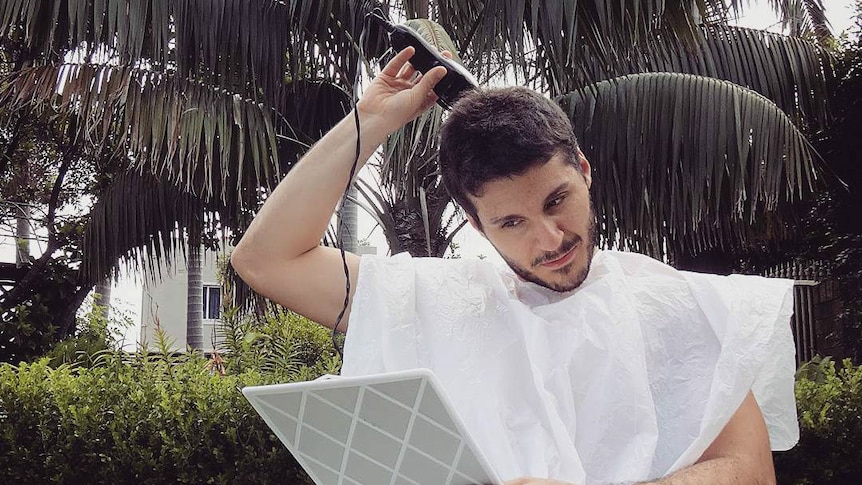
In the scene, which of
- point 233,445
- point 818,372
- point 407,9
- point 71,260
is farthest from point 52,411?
point 71,260

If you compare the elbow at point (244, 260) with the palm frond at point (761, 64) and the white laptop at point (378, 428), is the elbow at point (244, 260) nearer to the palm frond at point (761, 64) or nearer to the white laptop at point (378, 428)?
the white laptop at point (378, 428)

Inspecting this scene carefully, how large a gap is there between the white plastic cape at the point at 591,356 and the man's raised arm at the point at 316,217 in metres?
0.09

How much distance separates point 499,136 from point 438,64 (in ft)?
0.78

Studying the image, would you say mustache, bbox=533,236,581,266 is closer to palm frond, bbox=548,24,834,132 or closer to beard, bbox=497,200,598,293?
beard, bbox=497,200,598,293

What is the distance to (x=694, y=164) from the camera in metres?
4.24

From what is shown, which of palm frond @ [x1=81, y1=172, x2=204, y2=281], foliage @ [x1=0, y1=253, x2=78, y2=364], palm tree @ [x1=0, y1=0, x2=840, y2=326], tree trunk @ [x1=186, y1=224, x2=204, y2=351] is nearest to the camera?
palm tree @ [x1=0, y1=0, x2=840, y2=326]

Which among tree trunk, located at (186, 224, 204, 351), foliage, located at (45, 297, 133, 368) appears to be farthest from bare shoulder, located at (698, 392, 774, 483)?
tree trunk, located at (186, 224, 204, 351)

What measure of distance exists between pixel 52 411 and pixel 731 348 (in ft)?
9.92

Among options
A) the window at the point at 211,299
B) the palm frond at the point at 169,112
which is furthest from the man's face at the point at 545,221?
the window at the point at 211,299

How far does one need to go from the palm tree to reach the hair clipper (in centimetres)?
192

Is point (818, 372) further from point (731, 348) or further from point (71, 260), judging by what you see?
point (71, 260)

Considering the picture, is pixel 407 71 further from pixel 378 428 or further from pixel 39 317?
pixel 39 317

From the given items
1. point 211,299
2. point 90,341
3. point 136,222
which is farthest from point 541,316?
point 211,299

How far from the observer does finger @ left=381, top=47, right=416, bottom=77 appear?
1509 mm
